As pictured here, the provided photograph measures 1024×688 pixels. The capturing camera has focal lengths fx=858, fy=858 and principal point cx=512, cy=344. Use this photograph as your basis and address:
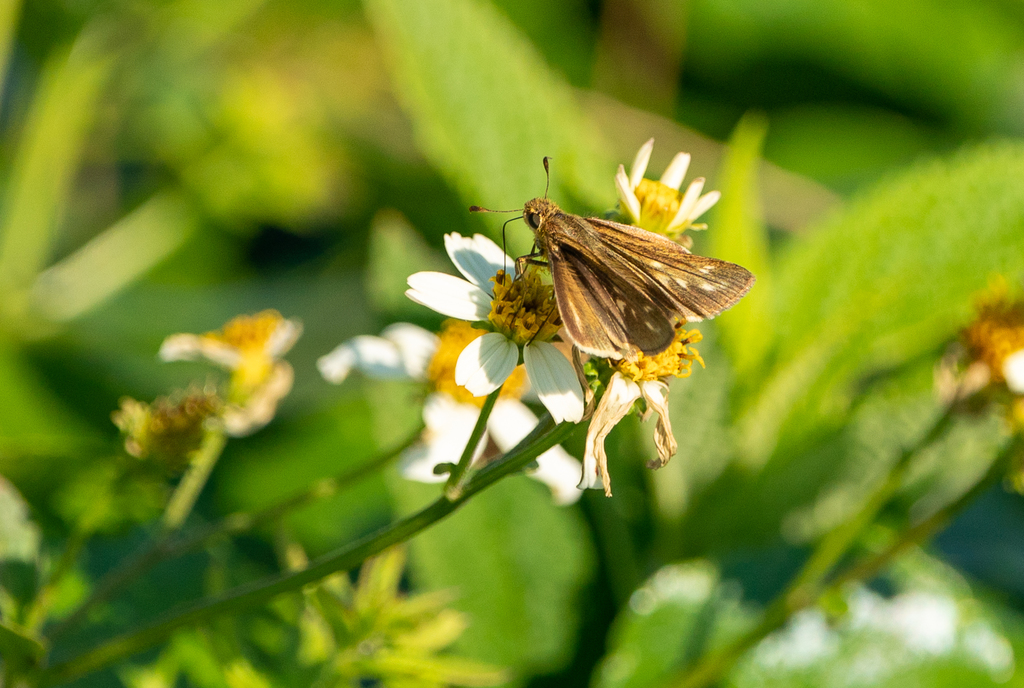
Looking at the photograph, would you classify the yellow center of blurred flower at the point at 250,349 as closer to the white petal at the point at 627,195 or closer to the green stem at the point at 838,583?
the white petal at the point at 627,195

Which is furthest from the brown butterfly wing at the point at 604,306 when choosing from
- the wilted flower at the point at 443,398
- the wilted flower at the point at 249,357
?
the wilted flower at the point at 249,357

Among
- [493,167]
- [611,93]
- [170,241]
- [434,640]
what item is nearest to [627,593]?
[434,640]

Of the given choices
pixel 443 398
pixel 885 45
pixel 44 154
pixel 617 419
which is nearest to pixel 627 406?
pixel 617 419

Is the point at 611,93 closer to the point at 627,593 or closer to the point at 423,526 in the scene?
the point at 627,593

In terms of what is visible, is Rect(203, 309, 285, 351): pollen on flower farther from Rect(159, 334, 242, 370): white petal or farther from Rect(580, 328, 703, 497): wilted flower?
Rect(580, 328, 703, 497): wilted flower

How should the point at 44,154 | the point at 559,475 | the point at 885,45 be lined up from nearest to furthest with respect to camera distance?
the point at 559,475, the point at 44,154, the point at 885,45

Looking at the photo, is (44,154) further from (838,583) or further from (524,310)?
(838,583)
